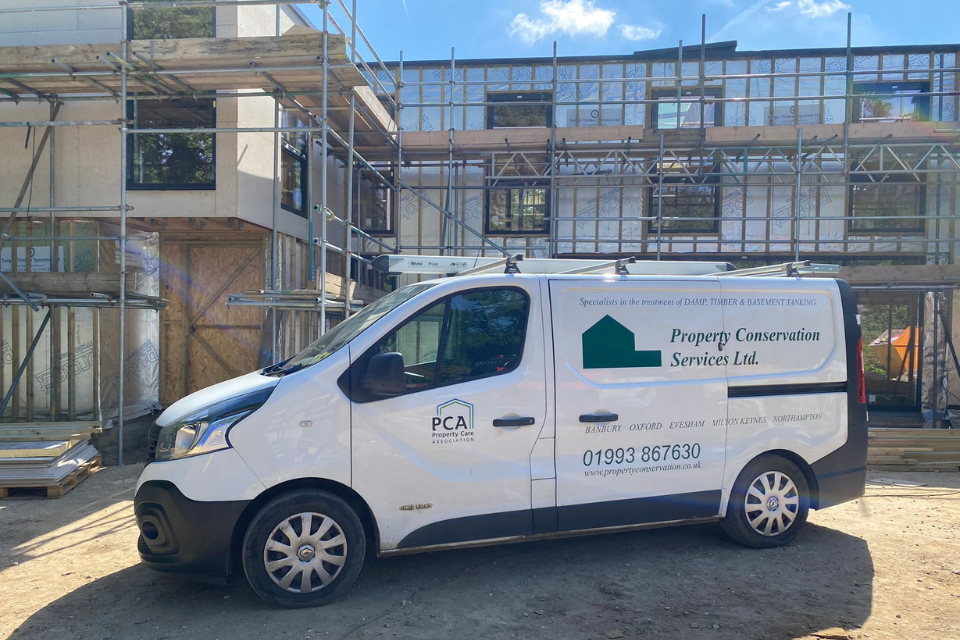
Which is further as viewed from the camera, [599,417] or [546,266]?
[546,266]

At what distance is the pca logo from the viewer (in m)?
4.23

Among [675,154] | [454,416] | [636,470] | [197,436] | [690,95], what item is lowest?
[636,470]

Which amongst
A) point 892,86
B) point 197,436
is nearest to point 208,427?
point 197,436

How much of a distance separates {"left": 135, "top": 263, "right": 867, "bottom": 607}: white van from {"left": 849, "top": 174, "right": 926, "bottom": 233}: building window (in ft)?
28.2

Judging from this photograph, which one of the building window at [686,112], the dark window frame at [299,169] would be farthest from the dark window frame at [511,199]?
the dark window frame at [299,169]

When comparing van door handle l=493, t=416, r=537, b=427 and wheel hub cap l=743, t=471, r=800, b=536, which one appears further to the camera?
wheel hub cap l=743, t=471, r=800, b=536

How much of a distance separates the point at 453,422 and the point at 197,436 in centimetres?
158

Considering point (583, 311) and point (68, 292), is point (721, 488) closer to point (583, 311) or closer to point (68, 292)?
point (583, 311)

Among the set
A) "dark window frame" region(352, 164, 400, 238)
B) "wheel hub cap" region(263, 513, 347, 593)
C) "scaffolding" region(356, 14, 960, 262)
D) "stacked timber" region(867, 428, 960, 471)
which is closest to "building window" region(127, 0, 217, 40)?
"scaffolding" region(356, 14, 960, 262)

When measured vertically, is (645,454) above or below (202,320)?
below

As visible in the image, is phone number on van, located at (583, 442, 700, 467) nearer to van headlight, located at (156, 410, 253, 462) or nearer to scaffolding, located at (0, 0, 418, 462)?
van headlight, located at (156, 410, 253, 462)

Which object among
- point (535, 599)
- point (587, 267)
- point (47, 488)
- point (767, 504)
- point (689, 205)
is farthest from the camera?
point (689, 205)

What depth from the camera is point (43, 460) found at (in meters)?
6.93

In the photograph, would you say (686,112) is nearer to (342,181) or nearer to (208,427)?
(342,181)
